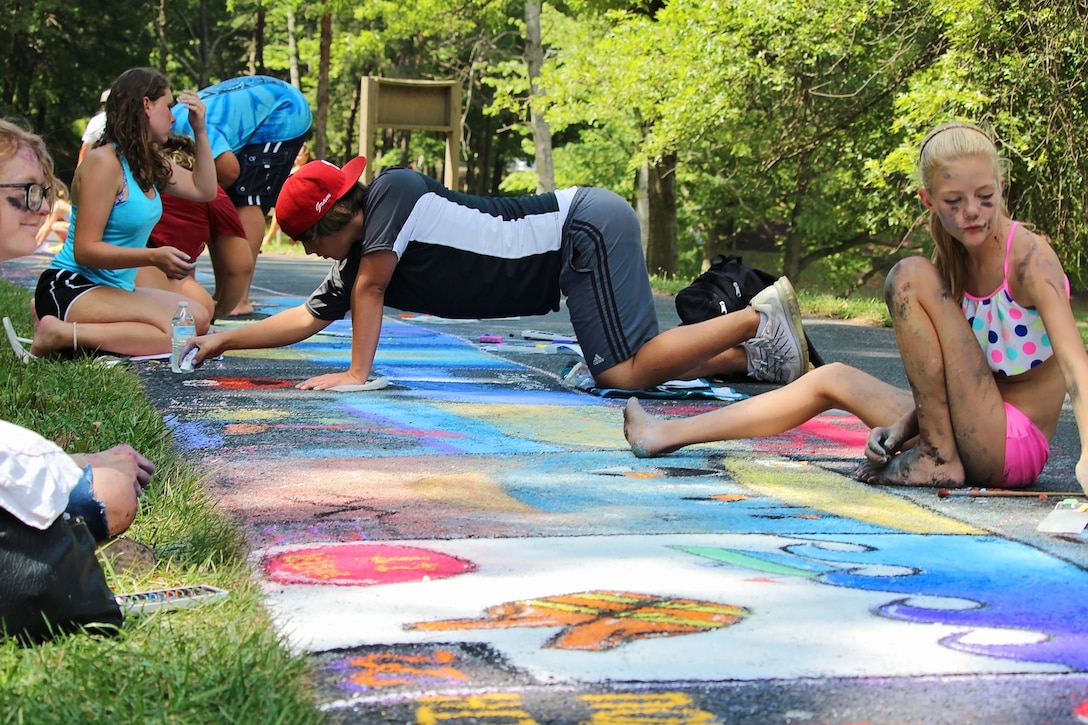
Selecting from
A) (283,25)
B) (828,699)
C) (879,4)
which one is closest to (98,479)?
(828,699)

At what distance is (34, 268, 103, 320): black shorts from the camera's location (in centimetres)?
583

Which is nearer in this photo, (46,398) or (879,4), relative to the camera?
(46,398)

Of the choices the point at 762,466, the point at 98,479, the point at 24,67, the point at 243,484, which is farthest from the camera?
the point at 24,67

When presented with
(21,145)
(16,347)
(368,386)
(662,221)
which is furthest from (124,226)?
(662,221)

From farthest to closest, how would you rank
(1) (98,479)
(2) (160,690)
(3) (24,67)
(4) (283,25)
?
(4) (283,25), (3) (24,67), (1) (98,479), (2) (160,690)

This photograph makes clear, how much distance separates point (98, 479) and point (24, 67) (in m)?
35.9

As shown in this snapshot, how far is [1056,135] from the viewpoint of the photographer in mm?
10641

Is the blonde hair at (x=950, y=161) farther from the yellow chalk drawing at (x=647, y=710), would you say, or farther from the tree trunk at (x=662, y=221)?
the tree trunk at (x=662, y=221)

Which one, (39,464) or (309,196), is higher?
(309,196)

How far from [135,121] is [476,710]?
4.59m

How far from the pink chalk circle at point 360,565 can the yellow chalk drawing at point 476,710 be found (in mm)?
631

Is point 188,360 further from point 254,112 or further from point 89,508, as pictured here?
point 89,508

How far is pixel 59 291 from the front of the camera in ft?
19.2

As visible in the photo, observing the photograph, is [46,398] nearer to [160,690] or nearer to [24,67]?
[160,690]
